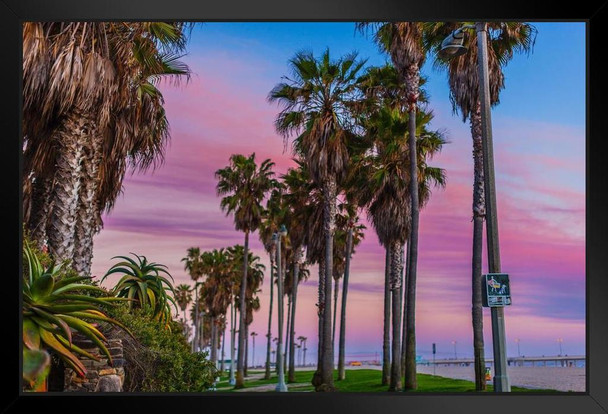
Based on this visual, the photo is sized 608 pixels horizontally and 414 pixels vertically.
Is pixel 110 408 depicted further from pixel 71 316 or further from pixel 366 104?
pixel 366 104

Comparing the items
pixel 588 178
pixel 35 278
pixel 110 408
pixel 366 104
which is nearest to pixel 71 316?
pixel 35 278

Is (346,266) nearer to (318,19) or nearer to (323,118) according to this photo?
(323,118)

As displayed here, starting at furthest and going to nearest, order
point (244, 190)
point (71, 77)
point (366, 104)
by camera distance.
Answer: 1. point (244, 190)
2. point (366, 104)
3. point (71, 77)

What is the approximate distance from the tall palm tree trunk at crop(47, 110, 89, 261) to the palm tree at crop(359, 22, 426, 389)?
48.6 feet

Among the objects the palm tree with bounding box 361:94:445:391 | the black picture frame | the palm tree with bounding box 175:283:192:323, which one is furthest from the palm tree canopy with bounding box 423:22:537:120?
the palm tree with bounding box 175:283:192:323

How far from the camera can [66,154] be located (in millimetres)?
17297

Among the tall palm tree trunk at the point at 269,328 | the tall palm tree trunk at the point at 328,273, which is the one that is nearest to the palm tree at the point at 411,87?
the tall palm tree trunk at the point at 328,273

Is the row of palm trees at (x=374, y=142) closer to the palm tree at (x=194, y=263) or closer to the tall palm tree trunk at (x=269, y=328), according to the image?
the tall palm tree trunk at (x=269, y=328)

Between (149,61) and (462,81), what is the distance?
11.3 metres

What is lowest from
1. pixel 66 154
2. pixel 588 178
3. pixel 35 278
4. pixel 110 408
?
pixel 110 408

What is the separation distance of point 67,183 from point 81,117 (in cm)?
157

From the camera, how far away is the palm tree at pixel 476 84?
24.8m

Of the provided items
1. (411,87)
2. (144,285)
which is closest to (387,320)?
(411,87)

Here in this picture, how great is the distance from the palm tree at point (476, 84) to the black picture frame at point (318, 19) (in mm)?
17646
